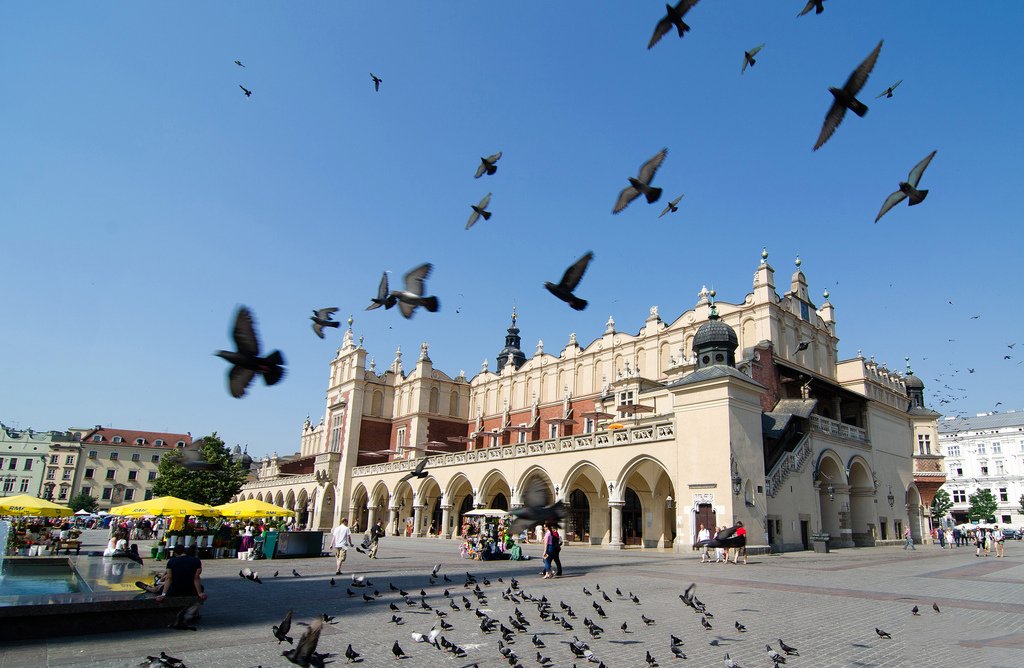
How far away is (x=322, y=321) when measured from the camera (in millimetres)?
9914

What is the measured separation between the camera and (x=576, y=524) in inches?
1507

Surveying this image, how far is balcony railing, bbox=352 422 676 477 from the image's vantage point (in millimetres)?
28562

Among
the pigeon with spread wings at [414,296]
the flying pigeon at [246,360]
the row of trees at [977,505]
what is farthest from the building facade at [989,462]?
the flying pigeon at [246,360]

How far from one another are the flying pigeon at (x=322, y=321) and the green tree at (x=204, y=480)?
50.8 m

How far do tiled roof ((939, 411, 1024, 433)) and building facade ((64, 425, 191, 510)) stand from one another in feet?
343

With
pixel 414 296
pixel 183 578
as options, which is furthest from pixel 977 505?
pixel 183 578

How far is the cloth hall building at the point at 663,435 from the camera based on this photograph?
26.3m

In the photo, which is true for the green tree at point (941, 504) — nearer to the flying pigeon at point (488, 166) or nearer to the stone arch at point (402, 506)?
the stone arch at point (402, 506)

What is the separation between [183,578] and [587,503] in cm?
3089

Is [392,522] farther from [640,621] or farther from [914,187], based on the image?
[914,187]

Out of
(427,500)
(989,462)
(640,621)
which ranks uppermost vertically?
(989,462)

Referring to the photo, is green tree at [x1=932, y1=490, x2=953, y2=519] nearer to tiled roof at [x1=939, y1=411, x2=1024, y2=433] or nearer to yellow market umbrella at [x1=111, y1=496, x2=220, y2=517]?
tiled roof at [x1=939, y1=411, x2=1024, y2=433]

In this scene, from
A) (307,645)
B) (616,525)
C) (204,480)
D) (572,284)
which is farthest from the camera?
(204,480)

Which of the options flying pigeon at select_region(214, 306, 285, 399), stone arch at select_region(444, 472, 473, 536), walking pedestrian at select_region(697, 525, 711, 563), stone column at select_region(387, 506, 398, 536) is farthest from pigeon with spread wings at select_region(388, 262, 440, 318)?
stone column at select_region(387, 506, 398, 536)
